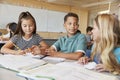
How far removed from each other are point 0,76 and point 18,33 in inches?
30.5

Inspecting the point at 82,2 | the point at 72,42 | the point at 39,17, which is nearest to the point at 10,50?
the point at 72,42

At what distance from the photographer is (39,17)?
6.40 m

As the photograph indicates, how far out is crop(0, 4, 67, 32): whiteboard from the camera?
217 inches

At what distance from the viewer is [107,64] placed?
0.87 metres

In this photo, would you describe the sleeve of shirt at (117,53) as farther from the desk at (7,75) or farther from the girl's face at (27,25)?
the girl's face at (27,25)

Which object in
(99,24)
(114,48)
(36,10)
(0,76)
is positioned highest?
(36,10)

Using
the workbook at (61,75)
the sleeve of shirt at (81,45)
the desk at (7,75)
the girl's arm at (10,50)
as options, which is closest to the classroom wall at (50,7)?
the girl's arm at (10,50)

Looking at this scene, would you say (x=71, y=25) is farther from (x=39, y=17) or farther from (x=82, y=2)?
(x=82, y=2)

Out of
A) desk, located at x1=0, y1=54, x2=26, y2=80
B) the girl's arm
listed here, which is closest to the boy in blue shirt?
the girl's arm

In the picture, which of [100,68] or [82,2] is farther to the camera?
[82,2]

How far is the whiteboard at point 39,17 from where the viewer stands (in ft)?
18.1

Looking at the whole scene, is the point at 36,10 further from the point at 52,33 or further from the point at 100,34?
the point at 100,34

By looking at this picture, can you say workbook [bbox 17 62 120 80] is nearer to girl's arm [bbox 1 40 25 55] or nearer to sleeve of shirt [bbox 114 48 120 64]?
sleeve of shirt [bbox 114 48 120 64]

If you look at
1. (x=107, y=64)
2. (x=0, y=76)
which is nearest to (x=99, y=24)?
(x=107, y=64)
